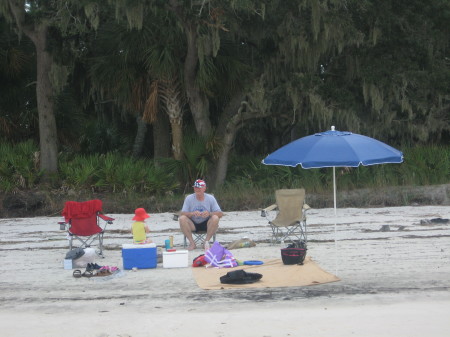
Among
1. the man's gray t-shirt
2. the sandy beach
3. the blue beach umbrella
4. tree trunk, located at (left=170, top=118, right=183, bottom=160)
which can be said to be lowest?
the sandy beach

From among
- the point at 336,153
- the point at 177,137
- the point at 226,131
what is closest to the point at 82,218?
the point at 336,153

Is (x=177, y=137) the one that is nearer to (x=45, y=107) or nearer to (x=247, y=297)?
(x=45, y=107)

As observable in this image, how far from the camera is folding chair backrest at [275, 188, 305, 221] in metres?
10.7

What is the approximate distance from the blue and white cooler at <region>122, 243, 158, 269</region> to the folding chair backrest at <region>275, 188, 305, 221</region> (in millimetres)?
2445

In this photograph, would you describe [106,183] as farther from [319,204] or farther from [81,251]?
[81,251]

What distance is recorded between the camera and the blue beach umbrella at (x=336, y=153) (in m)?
7.48

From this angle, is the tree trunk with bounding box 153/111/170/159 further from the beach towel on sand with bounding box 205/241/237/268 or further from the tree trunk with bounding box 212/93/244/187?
the beach towel on sand with bounding box 205/241/237/268

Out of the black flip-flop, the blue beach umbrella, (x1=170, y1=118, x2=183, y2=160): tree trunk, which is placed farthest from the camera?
(x1=170, y1=118, x2=183, y2=160): tree trunk

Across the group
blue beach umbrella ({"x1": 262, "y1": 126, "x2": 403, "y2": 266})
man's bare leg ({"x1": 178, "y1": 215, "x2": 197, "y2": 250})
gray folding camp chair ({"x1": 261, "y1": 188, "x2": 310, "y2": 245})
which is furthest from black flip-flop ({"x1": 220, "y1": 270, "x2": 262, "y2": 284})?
gray folding camp chair ({"x1": 261, "y1": 188, "x2": 310, "y2": 245})

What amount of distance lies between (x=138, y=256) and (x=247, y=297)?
201cm

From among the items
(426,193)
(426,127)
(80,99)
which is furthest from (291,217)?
(80,99)

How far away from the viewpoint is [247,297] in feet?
23.7

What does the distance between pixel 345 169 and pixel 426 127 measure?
7.20 ft

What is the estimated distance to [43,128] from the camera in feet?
54.6
